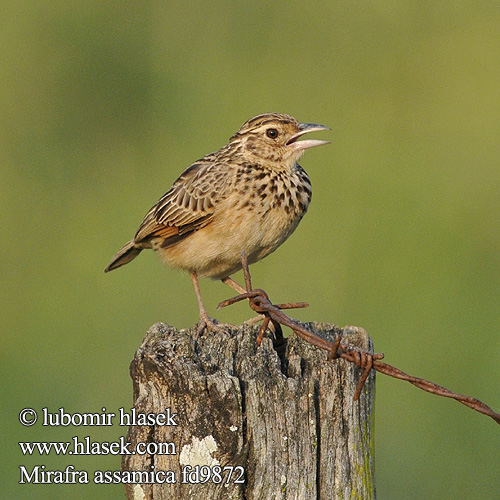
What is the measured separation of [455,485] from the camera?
242 inches

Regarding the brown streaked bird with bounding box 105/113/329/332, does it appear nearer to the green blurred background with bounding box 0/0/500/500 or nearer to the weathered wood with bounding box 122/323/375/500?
the green blurred background with bounding box 0/0/500/500

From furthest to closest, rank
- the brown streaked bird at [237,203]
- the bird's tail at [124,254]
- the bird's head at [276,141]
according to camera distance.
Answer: the bird's tail at [124,254], the bird's head at [276,141], the brown streaked bird at [237,203]

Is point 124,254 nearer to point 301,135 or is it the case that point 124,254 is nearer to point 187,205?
point 187,205

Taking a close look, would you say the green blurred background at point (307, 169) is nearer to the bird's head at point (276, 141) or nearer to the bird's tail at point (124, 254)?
the bird's tail at point (124, 254)

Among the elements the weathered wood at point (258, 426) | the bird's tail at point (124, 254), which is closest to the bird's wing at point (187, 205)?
the bird's tail at point (124, 254)

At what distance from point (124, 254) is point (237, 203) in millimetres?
1296

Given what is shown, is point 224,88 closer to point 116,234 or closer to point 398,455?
point 116,234

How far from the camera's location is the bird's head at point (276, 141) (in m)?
6.16

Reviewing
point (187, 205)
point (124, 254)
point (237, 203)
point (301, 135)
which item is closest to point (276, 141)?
point (301, 135)

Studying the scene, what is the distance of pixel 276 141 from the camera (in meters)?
6.20

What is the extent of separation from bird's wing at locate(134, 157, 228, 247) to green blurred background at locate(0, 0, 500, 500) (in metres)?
1.01

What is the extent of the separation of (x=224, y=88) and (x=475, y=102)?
2566 millimetres

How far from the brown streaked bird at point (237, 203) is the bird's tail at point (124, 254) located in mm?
228

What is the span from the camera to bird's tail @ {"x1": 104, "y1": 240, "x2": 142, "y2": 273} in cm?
677
